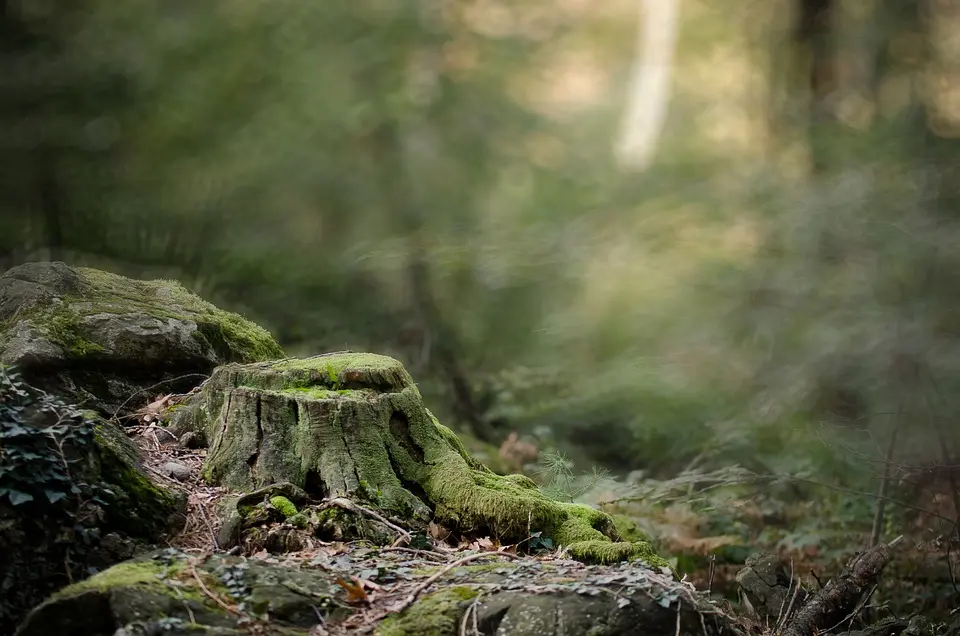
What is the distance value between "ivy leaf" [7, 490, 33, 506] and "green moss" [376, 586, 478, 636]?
124 centimetres

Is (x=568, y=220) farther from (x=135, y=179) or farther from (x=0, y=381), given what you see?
(x=0, y=381)

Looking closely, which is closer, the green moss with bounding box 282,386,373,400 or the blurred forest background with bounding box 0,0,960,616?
the green moss with bounding box 282,386,373,400

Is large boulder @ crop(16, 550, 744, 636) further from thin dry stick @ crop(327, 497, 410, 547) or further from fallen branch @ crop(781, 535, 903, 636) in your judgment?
fallen branch @ crop(781, 535, 903, 636)

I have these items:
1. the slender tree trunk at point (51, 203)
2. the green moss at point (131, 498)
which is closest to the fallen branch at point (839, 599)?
the green moss at point (131, 498)

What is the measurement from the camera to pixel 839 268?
6.66 meters

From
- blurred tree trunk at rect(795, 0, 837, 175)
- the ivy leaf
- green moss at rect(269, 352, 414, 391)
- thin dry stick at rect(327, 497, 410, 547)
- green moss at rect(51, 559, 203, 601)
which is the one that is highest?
blurred tree trunk at rect(795, 0, 837, 175)

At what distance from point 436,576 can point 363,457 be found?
821 mm

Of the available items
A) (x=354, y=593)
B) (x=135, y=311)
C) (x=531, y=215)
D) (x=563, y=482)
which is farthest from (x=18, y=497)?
(x=531, y=215)

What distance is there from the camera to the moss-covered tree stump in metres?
3.27

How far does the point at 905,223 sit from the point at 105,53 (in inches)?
336

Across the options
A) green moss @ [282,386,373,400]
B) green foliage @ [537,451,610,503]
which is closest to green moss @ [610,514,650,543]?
green foliage @ [537,451,610,503]

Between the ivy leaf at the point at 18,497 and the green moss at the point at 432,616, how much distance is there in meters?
1.24

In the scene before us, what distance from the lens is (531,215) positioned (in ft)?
31.8

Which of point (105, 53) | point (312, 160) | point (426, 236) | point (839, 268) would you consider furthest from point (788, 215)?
point (105, 53)
